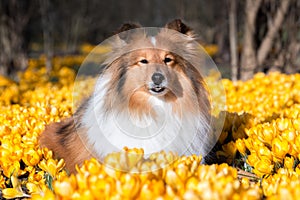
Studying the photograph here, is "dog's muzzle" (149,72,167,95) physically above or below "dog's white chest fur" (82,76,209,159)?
above

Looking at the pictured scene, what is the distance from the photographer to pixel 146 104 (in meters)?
3.59

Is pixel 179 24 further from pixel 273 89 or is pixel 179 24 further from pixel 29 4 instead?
pixel 29 4

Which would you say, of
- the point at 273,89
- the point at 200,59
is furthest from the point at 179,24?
the point at 273,89

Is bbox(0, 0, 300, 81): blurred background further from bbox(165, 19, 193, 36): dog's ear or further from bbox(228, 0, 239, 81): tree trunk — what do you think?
bbox(165, 19, 193, 36): dog's ear

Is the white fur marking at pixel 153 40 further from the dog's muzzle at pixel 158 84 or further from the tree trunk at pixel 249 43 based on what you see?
the tree trunk at pixel 249 43

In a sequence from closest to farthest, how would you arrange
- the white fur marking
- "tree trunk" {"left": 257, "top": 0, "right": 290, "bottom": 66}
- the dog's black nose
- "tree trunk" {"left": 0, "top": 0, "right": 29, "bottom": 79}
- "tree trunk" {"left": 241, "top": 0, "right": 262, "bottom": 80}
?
1. the dog's black nose
2. the white fur marking
3. "tree trunk" {"left": 257, "top": 0, "right": 290, "bottom": 66}
4. "tree trunk" {"left": 241, "top": 0, "right": 262, "bottom": 80}
5. "tree trunk" {"left": 0, "top": 0, "right": 29, "bottom": 79}

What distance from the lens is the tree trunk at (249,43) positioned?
8.48 m

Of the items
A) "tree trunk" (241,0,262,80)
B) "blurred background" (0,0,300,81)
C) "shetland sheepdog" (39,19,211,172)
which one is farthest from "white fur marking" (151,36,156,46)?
"tree trunk" (241,0,262,80)

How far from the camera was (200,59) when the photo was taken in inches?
162

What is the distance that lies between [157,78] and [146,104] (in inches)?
12.9

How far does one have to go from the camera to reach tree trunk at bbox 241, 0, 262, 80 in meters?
8.48

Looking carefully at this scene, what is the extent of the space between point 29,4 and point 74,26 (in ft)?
19.8

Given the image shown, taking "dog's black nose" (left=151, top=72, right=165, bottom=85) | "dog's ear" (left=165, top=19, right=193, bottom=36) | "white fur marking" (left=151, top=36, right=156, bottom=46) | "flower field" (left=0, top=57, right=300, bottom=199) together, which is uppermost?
"dog's ear" (left=165, top=19, right=193, bottom=36)

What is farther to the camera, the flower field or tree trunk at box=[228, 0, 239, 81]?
tree trunk at box=[228, 0, 239, 81]
